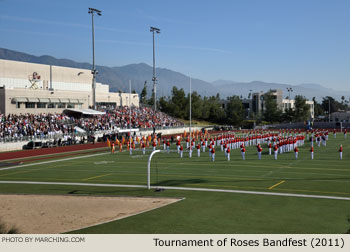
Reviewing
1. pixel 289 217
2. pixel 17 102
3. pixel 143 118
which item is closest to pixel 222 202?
pixel 289 217

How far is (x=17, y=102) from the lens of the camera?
42.0 metres

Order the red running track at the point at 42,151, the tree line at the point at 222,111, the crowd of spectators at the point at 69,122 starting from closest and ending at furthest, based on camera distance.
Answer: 1. the red running track at the point at 42,151
2. the crowd of spectators at the point at 69,122
3. the tree line at the point at 222,111

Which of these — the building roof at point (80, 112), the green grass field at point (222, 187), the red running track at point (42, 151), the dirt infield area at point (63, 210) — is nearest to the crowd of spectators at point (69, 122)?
the building roof at point (80, 112)

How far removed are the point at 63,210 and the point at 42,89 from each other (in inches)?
1496

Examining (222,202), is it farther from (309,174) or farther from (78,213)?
(309,174)

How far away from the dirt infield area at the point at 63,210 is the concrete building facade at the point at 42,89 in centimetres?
2935

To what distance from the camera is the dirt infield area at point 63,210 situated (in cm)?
1058

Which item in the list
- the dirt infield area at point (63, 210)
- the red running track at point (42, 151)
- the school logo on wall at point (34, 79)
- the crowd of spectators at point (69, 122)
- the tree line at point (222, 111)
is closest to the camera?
the dirt infield area at point (63, 210)

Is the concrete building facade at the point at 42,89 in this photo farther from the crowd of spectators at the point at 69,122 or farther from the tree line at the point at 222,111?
the tree line at the point at 222,111

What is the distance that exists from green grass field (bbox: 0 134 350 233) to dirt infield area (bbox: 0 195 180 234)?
0.71 metres

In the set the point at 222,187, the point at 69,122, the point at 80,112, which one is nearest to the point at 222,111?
the point at 80,112

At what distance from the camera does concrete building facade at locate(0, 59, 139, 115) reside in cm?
4203

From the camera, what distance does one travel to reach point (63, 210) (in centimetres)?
1233

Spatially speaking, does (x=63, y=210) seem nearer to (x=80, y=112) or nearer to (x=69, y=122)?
(x=69, y=122)
